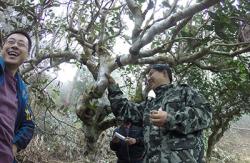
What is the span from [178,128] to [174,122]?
71 millimetres

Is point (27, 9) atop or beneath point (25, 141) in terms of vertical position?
atop

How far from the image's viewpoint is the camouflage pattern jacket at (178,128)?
2787 millimetres

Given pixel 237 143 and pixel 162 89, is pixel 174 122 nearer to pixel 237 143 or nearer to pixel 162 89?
pixel 162 89

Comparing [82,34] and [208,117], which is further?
[82,34]

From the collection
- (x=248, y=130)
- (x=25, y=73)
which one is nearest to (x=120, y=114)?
(x=25, y=73)

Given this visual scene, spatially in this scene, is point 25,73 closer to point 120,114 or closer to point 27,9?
point 27,9

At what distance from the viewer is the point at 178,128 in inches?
110

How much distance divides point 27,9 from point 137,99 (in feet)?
6.66

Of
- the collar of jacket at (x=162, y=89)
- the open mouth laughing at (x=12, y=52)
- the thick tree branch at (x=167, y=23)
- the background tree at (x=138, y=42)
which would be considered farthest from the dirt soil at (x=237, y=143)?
the open mouth laughing at (x=12, y=52)

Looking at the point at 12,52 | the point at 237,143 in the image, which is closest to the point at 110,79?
the point at 12,52

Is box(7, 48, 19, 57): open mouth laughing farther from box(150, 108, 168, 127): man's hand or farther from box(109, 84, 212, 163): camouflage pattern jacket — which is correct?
box(109, 84, 212, 163): camouflage pattern jacket

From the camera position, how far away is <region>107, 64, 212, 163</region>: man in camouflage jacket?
2.78 meters

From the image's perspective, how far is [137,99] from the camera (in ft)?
16.0

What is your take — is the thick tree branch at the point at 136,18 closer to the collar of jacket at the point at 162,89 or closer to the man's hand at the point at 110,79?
the man's hand at the point at 110,79
